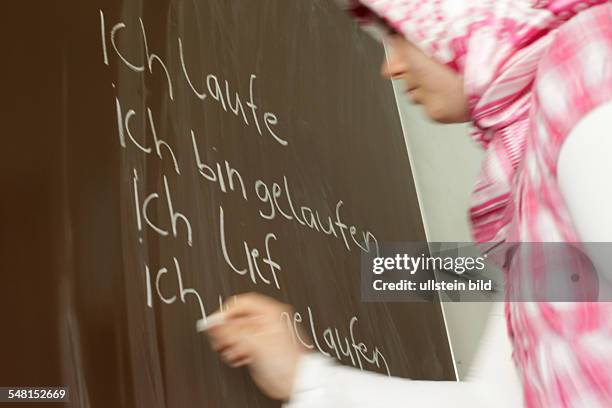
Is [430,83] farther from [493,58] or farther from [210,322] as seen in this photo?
[210,322]

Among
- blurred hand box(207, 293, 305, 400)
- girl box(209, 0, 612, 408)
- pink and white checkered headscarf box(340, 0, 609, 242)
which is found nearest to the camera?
girl box(209, 0, 612, 408)

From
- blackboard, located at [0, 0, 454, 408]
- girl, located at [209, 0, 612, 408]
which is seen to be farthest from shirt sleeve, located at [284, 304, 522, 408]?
blackboard, located at [0, 0, 454, 408]

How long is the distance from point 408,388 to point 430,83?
232 mm

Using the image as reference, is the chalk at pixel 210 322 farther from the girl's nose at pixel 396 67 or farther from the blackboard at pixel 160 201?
the girl's nose at pixel 396 67

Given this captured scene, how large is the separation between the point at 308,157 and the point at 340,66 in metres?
0.29

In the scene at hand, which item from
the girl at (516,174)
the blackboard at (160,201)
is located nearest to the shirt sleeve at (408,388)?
the girl at (516,174)

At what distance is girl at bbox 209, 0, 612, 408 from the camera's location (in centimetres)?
36

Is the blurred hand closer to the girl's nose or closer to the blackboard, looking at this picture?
the blackboard

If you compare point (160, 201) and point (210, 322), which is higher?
point (160, 201)

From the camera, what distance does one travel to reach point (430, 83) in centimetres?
55

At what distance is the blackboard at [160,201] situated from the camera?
1.96 ft

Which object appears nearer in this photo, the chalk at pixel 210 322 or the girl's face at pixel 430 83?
the girl's face at pixel 430 83

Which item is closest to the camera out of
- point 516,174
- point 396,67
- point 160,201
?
point 516,174

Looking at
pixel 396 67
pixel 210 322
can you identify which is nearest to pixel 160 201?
pixel 210 322
